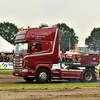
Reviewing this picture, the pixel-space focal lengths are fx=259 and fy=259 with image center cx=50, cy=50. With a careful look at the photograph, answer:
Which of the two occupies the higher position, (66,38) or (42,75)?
(66,38)

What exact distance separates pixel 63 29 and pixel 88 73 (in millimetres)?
86963

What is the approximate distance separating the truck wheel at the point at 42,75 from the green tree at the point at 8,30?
8757 cm

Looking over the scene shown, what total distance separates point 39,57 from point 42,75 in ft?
3.80

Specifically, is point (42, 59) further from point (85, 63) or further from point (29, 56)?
point (85, 63)

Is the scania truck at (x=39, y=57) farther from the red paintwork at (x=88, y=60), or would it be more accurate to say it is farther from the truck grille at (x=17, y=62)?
the red paintwork at (x=88, y=60)

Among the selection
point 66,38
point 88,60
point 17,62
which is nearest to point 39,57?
point 17,62

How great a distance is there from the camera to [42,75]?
16453 mm

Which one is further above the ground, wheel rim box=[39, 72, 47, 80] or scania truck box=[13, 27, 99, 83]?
scania truck box=[13, 27, 99, 83]

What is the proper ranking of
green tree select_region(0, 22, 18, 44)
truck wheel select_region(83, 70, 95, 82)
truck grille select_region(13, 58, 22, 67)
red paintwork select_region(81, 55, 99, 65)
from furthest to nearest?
green tree select_region(0, 22, 18, 44), red paintwork select_region(81, 55, 99, 65), truck wheel select_region(83, 70, 95, 82), truck grille select_region(13, 58, 22, 67)

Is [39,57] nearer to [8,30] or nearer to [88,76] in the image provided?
[88,76]

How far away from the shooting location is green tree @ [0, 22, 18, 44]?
103m

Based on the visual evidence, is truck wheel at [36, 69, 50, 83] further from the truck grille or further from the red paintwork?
the red paintwork

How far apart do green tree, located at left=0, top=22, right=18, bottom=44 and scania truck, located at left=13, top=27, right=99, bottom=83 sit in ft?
286

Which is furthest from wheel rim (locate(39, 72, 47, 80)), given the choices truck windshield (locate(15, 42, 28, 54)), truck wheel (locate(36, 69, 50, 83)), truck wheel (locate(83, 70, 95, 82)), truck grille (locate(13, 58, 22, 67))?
truck wheel (locate(83, 70, 95, 82))
